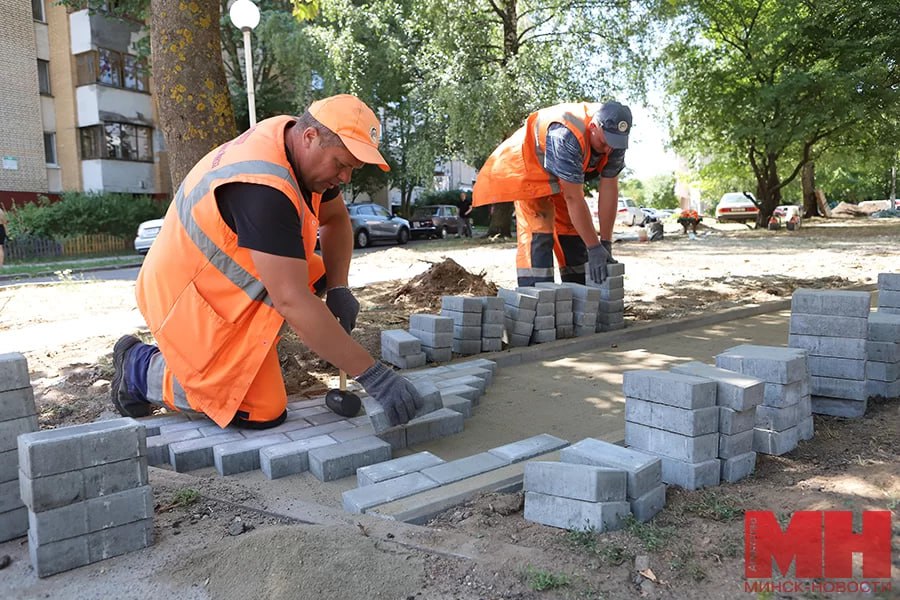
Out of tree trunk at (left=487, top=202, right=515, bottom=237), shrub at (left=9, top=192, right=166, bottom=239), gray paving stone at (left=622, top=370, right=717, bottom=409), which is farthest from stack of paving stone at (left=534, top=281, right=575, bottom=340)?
shrub at (left=9, top=192, right=166, bottom=239)

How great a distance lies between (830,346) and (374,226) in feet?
63.2

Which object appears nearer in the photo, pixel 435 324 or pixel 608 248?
pixel 435 324

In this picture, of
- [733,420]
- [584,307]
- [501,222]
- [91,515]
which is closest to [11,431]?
[91,515]

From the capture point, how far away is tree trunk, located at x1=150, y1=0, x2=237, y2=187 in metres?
4.55

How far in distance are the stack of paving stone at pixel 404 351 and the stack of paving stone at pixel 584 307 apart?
1525 mm

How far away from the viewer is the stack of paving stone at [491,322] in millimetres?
4895

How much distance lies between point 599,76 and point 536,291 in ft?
45.9

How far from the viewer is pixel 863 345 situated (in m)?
3.37

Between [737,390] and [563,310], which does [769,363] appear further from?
[563,310]

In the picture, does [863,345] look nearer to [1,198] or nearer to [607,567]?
[607,567]

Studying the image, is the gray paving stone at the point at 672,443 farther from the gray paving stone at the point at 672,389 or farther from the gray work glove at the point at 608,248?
the gray work glove at the point at 608,248

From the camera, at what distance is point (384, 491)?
2.59m

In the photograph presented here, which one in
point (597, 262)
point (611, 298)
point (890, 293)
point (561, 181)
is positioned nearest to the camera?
point (890, 293)

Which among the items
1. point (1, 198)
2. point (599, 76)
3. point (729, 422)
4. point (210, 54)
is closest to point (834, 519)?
point (729, 422)
